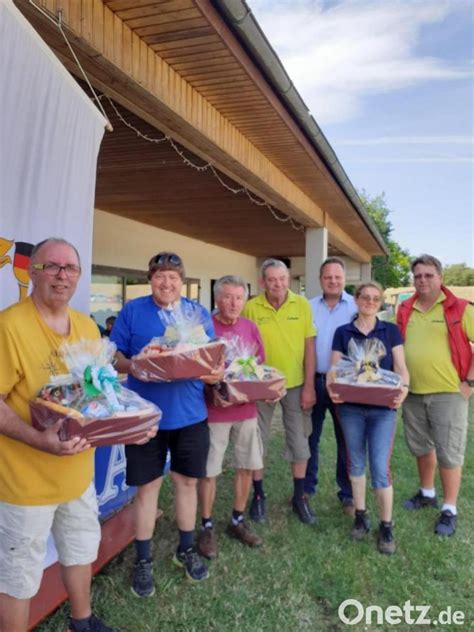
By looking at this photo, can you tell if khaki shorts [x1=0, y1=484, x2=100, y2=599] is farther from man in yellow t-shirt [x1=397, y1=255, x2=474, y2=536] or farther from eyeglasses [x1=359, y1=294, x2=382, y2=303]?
man in yellow t-shirt [x1=397, y1=255, x2=474, y2=536]

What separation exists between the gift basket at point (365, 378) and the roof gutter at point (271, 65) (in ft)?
7.25

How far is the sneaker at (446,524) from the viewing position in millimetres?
3192

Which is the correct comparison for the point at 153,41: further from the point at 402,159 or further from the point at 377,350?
the point at 402,159

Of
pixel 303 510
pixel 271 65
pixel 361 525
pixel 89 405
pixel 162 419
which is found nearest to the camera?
pixel 89 405

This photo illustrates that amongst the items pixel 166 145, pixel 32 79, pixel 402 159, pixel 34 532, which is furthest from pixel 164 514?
pixel 402 159

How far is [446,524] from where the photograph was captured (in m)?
3.25

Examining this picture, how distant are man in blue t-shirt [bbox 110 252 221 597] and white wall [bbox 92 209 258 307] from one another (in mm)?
7042

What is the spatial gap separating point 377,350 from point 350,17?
133 inches

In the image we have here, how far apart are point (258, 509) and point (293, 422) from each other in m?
0.71

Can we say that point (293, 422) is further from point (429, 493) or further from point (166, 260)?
point (166, 260)

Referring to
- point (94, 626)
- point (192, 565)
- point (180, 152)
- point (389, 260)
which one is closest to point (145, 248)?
point (180, 152)

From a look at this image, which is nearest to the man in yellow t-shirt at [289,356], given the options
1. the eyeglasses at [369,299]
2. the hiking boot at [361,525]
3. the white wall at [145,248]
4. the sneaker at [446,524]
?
the hiking boot at [361,525]

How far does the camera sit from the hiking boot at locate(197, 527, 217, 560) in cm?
284

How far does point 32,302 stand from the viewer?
1.87 meters
